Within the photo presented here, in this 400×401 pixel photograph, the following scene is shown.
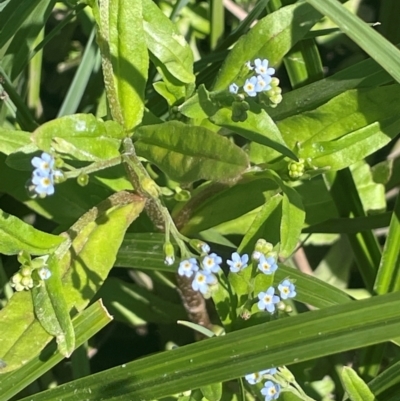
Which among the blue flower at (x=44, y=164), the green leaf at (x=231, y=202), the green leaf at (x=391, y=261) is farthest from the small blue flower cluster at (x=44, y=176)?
the green leaf at (x=391, y=261)

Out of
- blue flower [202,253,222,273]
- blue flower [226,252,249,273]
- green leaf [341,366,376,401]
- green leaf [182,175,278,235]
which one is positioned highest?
blue flower [202,253,222,273]

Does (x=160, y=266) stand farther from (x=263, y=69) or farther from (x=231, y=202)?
(x=263, y=69)

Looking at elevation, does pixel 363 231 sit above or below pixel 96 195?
below

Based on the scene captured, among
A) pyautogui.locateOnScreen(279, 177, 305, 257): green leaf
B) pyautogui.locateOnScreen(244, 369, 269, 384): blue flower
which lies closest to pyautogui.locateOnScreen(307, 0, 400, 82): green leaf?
pyautogui.locateOnScreen(279, 177, 305, 257): green leaf

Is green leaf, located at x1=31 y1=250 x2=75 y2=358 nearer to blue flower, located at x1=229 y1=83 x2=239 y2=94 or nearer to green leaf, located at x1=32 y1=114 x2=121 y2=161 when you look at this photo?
green leaf, located at x1=32 y1=114 x2=121 y2=161

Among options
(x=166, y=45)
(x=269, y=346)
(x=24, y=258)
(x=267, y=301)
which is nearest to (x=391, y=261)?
(x=267, y=301)

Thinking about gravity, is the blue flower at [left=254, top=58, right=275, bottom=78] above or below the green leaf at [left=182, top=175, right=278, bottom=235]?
above

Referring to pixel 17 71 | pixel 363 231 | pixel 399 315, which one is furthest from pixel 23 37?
pixel 399 315

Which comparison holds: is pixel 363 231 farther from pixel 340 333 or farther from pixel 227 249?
pixel 340 333
